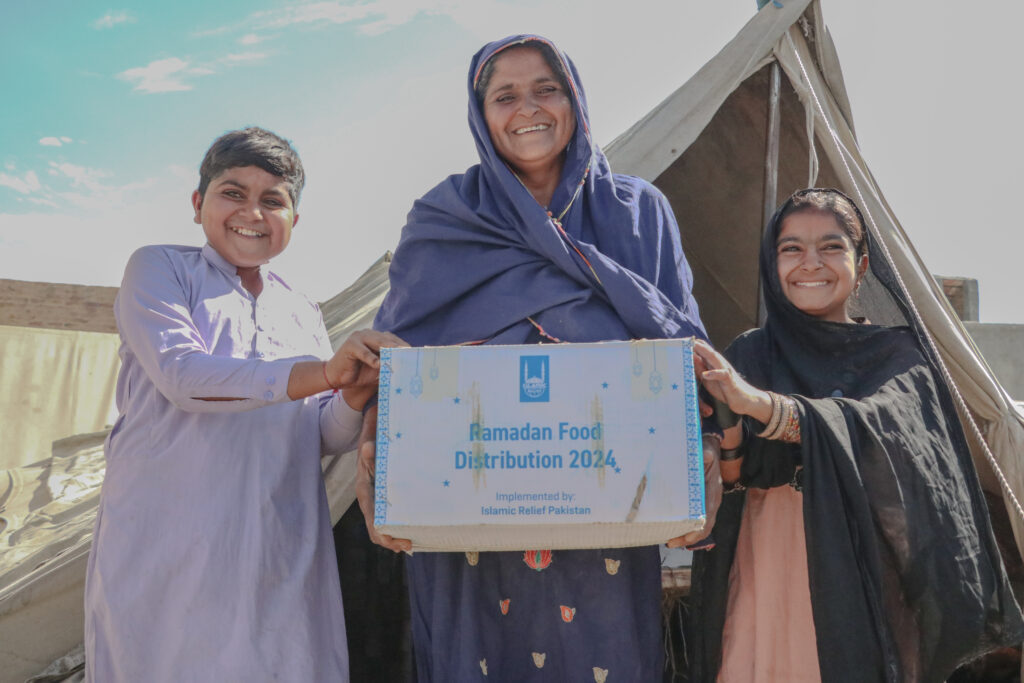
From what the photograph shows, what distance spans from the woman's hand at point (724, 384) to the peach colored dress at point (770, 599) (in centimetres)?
37

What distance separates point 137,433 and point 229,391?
29cm

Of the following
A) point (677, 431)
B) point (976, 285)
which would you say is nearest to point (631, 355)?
point (677, 431)

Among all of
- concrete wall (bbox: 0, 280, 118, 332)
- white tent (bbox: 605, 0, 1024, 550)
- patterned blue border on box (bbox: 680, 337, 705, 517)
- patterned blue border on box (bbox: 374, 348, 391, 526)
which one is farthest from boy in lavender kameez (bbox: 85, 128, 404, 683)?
concrete wall (bbox: 0, 280, 118, 332)

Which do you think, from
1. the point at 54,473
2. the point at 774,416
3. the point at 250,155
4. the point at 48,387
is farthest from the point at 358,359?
the point at 48,387

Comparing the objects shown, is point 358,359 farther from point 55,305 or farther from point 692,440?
point 55,305

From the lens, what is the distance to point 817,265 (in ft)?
6.84

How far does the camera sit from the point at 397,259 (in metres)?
1.99

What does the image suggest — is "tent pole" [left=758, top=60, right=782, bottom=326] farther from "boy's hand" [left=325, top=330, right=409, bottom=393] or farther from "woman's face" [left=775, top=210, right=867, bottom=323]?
"boy's hand" [left=325, top=330, right=409, bottom=393]

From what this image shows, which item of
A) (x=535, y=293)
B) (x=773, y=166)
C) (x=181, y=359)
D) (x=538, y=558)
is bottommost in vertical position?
(x=538, y=558)

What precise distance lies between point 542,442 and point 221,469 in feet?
2.46

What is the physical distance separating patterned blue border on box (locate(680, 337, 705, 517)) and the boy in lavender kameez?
1.86 ft

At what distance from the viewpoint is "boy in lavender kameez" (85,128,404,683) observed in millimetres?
1705

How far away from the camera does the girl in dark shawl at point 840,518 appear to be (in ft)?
5.76

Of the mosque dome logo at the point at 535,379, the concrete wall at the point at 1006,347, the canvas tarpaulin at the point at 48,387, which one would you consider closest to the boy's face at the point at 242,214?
the mosque dome logo at the point at 535,379
